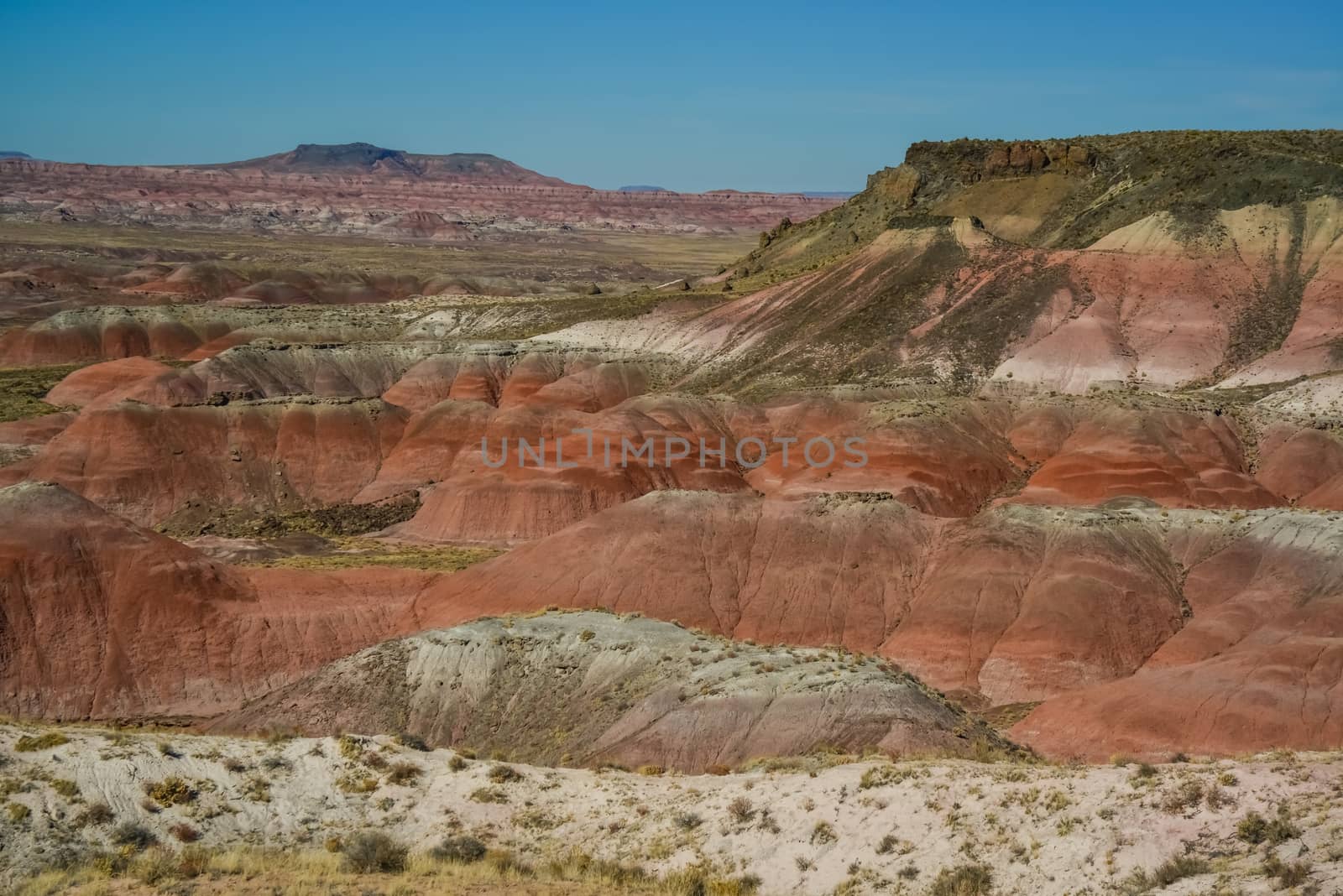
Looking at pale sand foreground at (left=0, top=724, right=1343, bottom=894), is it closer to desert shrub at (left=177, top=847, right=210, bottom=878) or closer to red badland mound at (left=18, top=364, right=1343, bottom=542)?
desert shrub at (left=177, top=847, right=210, bottom=878)

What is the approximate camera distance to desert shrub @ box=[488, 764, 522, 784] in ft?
87.2

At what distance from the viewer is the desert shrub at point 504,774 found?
26.6 meters

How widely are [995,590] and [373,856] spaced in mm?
30163

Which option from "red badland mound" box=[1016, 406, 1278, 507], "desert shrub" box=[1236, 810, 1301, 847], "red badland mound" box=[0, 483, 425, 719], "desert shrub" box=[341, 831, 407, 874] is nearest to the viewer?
"desert shrub" box=[1236, 810, 1301, 847]

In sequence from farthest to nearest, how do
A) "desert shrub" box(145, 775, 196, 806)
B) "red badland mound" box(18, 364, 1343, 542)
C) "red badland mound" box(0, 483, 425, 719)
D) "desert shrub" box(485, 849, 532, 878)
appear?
"red badland mound" box(18, 364, 1343, 542) → "red badland mound" box(0, 483, 425, 719) → "desert shrub" box(145, 775, 196, 806) → "desert shrub" box(485, 849, 532, 878)

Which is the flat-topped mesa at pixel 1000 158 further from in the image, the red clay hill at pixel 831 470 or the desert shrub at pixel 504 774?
the desert shrub at pixel 504 774

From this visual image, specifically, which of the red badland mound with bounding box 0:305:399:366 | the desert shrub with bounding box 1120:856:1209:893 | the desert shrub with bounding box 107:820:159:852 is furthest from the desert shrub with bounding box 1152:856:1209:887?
the red badland mound with bounding box 0:305:399:366

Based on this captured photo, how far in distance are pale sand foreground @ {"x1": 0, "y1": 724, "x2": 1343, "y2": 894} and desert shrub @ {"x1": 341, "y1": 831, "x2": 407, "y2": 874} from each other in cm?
84

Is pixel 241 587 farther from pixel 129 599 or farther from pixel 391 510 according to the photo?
pixel 391 510

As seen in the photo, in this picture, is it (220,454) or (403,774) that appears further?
(220,454)

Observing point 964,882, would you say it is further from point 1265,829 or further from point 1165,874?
point 1265,829

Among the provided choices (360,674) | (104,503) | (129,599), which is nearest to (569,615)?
(360,674)

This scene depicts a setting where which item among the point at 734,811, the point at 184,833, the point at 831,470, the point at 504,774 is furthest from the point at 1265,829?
the point at 831,470

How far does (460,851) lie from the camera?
2342cm
